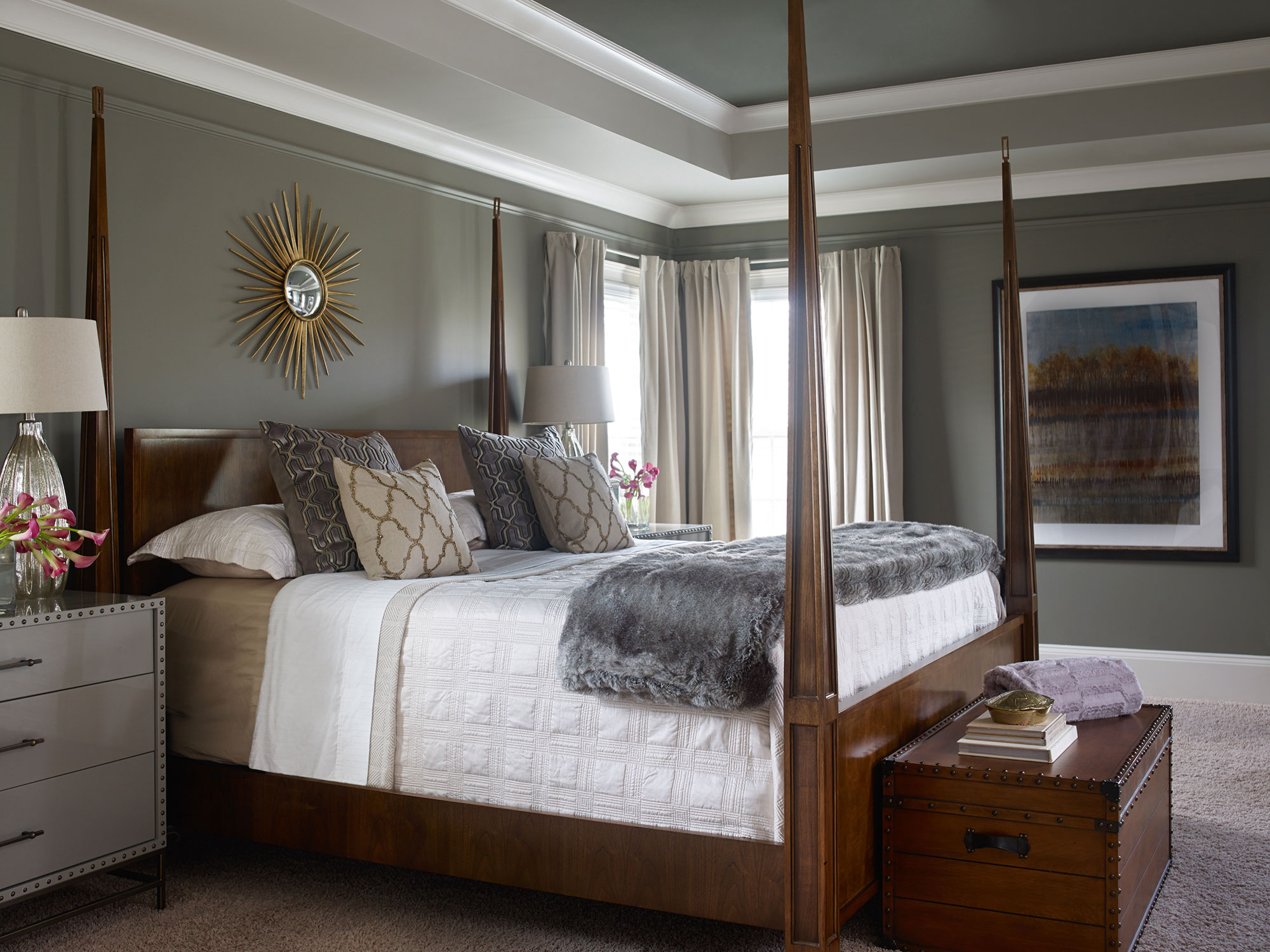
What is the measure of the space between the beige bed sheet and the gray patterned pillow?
0.15 metres

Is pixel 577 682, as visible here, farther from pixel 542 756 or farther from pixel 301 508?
pixel 301 508

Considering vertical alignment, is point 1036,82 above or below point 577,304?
above

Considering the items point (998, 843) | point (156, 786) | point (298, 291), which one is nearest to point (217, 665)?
point (156, 786)

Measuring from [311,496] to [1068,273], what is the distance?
390 centimetres

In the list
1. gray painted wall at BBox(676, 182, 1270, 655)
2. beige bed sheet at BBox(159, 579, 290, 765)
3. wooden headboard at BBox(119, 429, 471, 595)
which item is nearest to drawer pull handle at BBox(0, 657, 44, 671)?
beige bed sheet at BBox(159, 579, 290, 765)

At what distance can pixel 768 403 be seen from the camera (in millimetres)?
6211

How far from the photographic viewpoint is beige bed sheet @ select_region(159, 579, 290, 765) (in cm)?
290

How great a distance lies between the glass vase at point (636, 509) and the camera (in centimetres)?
519

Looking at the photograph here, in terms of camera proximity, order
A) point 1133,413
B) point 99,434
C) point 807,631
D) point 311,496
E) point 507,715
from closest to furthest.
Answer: point 807,631 < point 507,715 < point 99,434 < point 311,496 < point 1133,413

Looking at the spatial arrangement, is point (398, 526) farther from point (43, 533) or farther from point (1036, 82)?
point (1036, 82)

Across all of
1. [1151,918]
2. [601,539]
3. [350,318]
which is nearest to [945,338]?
[601,539]

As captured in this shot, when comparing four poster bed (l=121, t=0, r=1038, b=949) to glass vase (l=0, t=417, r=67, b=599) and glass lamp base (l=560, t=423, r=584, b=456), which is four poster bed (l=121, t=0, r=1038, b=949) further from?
glass lamp base (l=560, t=423, r=584, b=456)

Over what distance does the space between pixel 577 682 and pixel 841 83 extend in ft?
11.7

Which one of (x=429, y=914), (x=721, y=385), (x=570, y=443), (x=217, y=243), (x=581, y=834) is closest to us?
(x=581, y=834)
